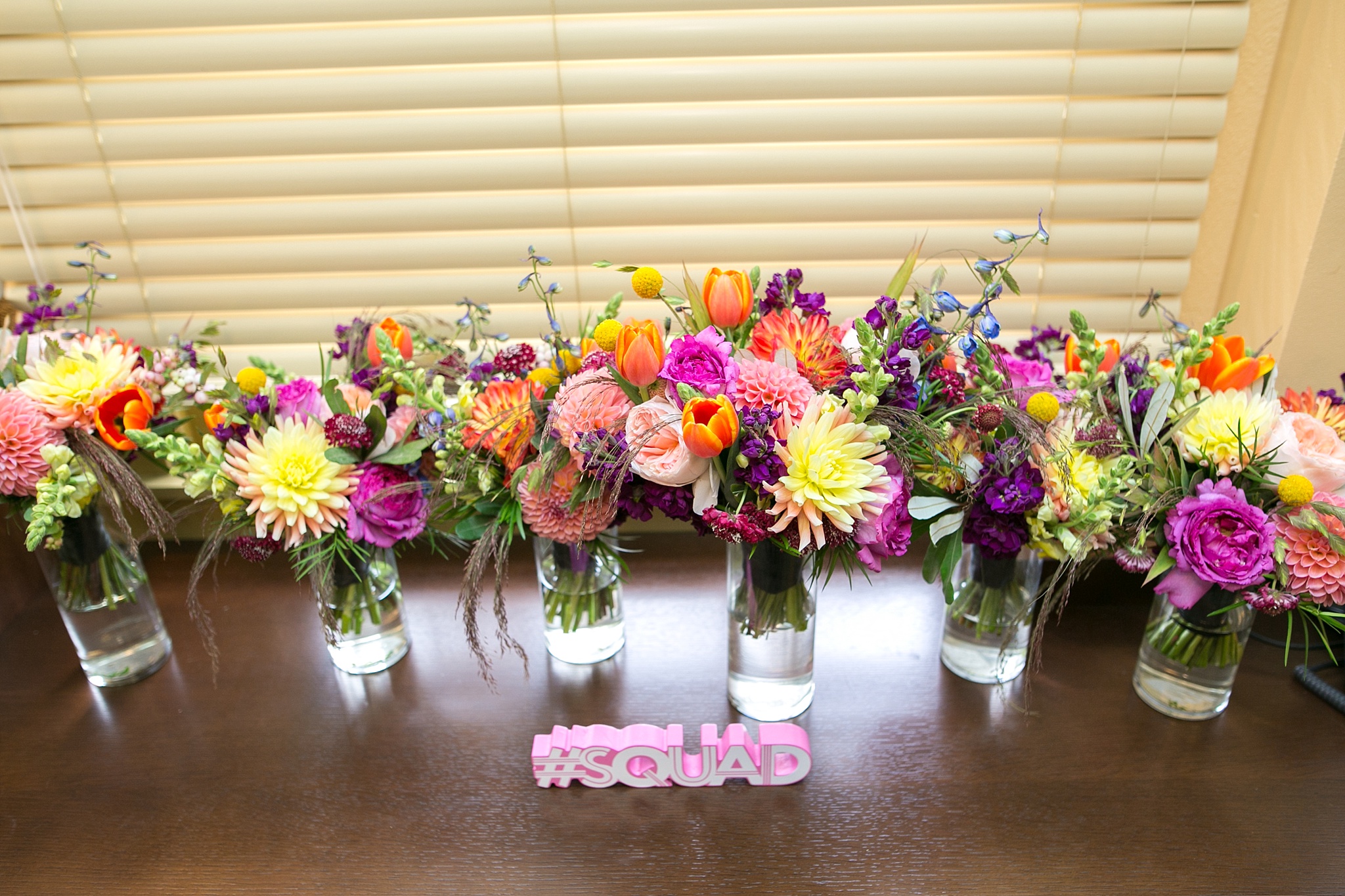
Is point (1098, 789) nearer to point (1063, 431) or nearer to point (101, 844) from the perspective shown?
point (1063, 431)

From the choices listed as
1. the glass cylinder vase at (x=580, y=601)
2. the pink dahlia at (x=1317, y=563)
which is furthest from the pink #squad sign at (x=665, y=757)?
the pink dahlia at (x=1317, y=563)

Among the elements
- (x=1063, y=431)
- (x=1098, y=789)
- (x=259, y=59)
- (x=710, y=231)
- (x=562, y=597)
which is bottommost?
(x=1098, y=789)

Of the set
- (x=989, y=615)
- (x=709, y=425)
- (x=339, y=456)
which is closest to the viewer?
(x=709, y=425)

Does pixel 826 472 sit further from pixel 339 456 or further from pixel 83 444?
pixel 83 444

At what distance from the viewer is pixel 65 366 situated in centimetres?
95

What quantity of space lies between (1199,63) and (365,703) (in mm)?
1326

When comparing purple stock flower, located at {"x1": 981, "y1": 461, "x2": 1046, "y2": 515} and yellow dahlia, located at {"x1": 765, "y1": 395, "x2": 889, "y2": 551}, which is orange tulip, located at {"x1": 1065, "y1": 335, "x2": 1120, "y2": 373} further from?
yellow dahlia, located at {"x1": 765, "y1": 395, "x2": 889, "y2": 551}

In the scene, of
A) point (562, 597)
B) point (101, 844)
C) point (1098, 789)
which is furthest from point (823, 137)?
point (101, 844)

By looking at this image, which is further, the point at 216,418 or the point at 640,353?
the point at 216,418

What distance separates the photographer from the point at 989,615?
964 millimetres

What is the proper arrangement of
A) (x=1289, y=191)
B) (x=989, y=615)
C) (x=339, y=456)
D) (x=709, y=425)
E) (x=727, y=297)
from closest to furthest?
1. (x=709, y=425)
2. (x=727, y=297)
3. (x=339, y=456)
4. (x=989, y=615)
5. (x=1289, y=191)

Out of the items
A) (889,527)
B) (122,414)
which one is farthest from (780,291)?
(122,414)

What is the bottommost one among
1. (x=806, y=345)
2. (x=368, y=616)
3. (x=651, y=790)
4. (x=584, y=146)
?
(x=651, y=790)

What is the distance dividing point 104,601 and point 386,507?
1.36ft
